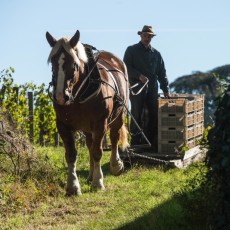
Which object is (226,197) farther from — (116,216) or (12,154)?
(12,154)

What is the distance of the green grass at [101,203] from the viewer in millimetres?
5789

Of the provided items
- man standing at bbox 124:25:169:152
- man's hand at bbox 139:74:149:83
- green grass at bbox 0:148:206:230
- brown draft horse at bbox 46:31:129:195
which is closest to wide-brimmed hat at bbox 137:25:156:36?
man standing at bbox 124:25:169:152

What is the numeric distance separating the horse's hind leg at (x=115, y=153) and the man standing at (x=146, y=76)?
0.75 meters

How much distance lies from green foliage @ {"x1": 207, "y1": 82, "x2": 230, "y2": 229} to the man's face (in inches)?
228

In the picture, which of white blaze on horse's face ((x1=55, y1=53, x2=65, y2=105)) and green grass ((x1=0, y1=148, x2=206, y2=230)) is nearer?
green grass ((x1=0, y1=148, x2=206, y2=230))

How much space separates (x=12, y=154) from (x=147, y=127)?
373cm

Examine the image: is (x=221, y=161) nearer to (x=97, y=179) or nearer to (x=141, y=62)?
(x=97, y=179)

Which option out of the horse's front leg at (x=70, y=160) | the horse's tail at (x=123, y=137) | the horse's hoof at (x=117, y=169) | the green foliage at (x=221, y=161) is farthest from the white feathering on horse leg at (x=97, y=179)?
the green foliage at (x=221, y=161)

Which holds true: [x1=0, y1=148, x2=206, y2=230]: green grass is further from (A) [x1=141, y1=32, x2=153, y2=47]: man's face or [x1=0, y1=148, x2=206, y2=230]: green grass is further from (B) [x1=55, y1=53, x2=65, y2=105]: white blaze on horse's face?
(A) [x1=141, y1=32, x2=153, y2=47]: man's face

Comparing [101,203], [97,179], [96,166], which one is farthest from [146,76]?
[101,203]

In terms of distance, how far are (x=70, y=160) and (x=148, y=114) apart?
10.6 ft

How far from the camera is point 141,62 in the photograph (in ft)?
34.1

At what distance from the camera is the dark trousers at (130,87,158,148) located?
34.6 ft

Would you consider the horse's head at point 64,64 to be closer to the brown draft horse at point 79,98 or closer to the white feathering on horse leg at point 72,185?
the brown draft horse at point 79,98
